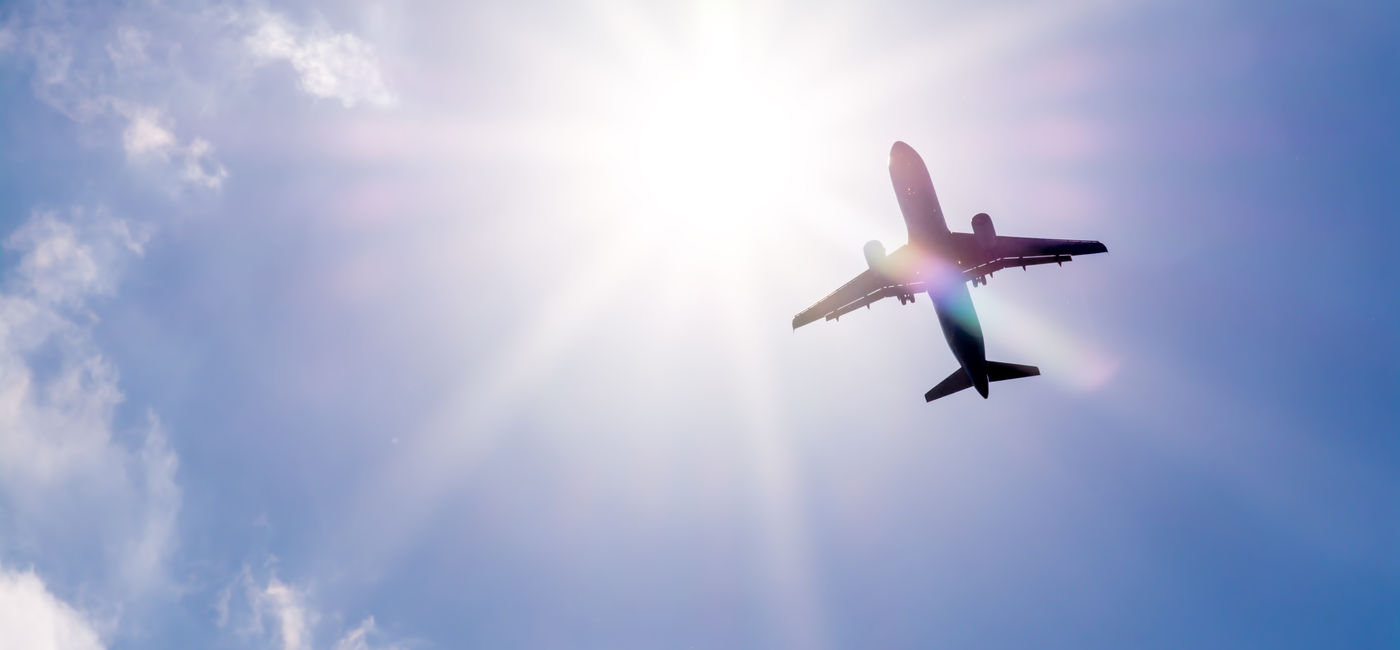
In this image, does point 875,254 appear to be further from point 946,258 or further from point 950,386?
point 950,386

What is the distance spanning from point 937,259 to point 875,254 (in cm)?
570

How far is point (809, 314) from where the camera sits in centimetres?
6406

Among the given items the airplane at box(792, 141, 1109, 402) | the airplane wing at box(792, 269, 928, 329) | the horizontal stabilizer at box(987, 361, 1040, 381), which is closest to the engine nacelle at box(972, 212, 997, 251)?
the airplane at box(792, 141, 1109, 402)

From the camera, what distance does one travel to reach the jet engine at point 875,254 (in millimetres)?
56750

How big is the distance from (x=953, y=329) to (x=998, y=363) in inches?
386

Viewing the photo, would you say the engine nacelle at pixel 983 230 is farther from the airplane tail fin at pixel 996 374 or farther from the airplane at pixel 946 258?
the airplane tail fin at pixel 996 374

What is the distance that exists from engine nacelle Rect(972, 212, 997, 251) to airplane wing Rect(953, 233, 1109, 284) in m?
0.98

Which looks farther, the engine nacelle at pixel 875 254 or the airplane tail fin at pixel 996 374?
the airplane tail fin at pixel 996 374

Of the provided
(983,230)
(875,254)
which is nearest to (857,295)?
(875,254)

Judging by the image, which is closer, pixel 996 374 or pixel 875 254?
pixel 875 254

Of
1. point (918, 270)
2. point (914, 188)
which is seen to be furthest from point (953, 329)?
point (914, 188)

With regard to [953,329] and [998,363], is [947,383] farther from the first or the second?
[953,329]

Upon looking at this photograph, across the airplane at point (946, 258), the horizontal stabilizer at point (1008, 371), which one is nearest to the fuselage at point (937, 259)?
the airplane at point (946, 258)

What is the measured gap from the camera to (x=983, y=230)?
55469 mm
